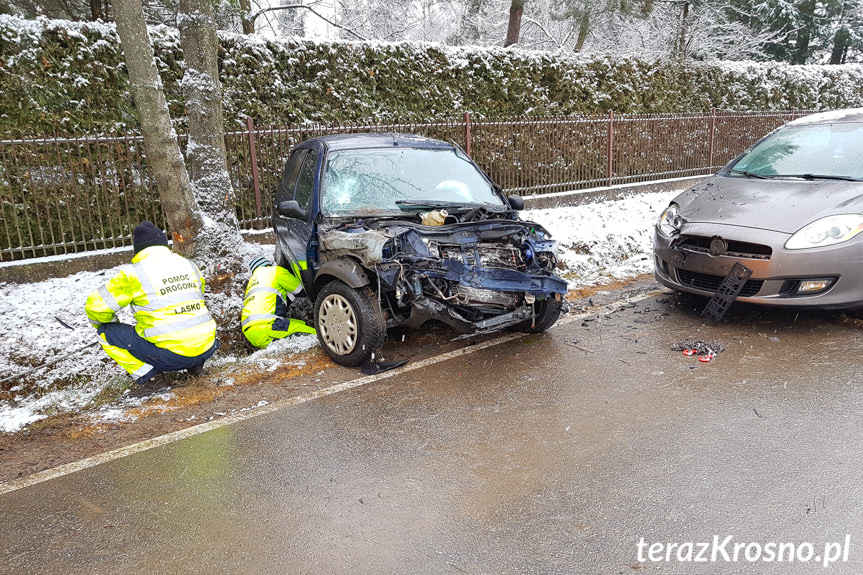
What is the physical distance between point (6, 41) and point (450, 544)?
7.88 m

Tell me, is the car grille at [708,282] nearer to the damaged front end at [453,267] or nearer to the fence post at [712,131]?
the damaged front end at [453,267]

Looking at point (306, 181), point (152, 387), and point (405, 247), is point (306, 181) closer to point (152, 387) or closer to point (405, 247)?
point (405, 247)

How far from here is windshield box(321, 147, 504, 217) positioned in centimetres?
535

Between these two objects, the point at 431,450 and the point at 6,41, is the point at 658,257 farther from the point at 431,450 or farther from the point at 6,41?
the point at 6,41

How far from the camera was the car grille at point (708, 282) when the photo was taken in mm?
5230

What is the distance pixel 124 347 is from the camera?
456cm

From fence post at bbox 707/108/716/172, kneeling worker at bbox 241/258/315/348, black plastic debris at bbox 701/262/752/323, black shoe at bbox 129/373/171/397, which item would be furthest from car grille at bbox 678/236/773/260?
fence post at bbox 707/108/716/172

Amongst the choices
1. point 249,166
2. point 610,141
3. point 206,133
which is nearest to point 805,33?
point 610,141

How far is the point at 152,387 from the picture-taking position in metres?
4.68

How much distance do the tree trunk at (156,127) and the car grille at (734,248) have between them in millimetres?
5182

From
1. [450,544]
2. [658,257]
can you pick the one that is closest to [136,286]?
[450,544]

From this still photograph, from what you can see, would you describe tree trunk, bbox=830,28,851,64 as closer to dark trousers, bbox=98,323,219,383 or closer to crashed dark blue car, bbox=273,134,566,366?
crashed dark blue car, bbox=273,134,566,366

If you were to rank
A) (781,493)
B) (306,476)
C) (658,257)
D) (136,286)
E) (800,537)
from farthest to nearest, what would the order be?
1. (658,257)
2. (136,286)
3. (306,476)
4. (781,493)
5. (800,537)

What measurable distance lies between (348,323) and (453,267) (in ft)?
3.23
